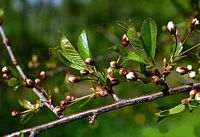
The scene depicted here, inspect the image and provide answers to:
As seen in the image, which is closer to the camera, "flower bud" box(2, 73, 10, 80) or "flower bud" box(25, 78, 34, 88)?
"flower bud" box(25, 78, 34, 88)

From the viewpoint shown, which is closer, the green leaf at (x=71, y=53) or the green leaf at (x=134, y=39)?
the green leaf at (x=134, y=39)

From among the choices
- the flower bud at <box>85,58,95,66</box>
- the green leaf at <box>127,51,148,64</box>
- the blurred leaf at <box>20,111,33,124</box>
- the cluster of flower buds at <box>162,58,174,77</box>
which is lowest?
the cluster of flower buds at <box>162,58,174,77</box>

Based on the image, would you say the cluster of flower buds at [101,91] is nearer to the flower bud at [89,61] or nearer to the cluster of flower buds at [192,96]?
the flower bud at [89,61]

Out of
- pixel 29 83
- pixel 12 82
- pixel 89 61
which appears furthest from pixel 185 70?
pixel 12 82

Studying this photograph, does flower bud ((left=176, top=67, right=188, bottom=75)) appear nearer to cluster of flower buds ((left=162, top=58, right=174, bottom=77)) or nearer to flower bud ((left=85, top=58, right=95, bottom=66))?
cluster of flower buds ((left=162, top=58, right=174, bottom=77))

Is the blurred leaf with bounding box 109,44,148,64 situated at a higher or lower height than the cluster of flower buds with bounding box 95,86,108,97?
higher

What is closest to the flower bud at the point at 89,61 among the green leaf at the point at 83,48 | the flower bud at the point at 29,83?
the green leaf at the point at 83,48

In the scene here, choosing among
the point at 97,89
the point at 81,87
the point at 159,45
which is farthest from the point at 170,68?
the point at 81,87

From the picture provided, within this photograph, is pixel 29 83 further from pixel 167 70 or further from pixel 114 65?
pixel 167 70

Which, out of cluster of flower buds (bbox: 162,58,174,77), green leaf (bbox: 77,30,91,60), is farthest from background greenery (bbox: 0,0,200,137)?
cluster of flower buds (bbox: 162,58,174,77)
